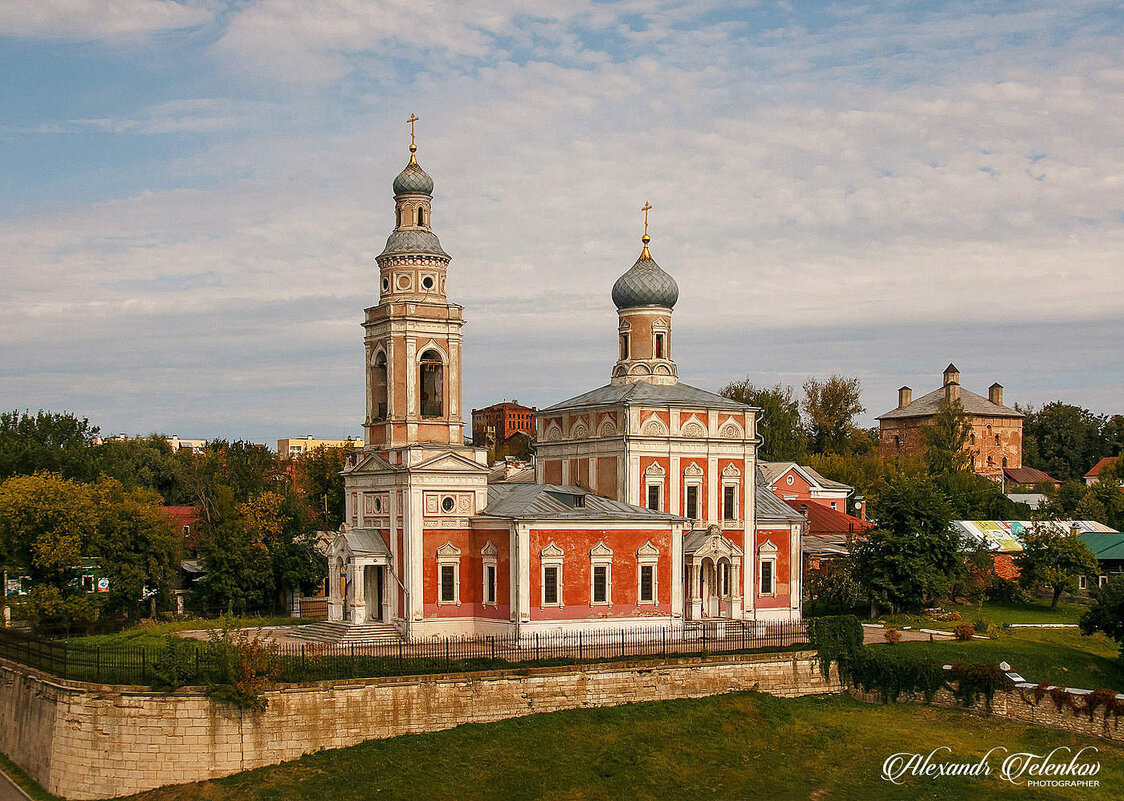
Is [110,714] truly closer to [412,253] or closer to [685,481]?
[412,253]

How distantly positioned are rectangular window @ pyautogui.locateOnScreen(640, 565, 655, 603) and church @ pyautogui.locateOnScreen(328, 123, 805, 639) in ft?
0.15

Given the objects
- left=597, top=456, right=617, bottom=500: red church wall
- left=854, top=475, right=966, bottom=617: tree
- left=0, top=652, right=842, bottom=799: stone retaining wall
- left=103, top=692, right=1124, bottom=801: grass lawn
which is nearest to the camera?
left=103, top=692, right=1124, bottom=801: grass lawn

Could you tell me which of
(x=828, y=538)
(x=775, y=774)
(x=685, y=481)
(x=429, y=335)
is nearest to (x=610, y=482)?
(x=685, y=481)

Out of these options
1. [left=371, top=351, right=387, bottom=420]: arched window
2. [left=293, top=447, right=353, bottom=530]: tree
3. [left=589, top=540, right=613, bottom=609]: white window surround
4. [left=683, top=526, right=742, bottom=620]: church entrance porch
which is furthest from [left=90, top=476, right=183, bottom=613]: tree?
[left=683, top=526, right=742, bottom=620]: church entrance porch

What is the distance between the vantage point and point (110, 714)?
29109 millimetres

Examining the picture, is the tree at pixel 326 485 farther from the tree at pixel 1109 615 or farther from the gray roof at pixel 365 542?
the tree at pixel 1109 615

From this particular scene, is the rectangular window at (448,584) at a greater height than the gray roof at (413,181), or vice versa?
the gray roof at (413,181)

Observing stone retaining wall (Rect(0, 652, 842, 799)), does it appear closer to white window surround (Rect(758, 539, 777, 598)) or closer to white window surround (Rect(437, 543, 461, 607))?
white window surround (Rect(437, 543, 461, 607))

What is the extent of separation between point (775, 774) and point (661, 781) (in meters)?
2.93

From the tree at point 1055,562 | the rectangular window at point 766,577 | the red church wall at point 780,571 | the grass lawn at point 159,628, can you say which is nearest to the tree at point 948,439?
the tree at point 1055,562

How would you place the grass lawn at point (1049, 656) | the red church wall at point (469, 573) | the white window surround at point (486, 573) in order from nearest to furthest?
the grass lawn at point (1049, 656), the red church wall at point (469, 573), the white window surround at point (486, 573)

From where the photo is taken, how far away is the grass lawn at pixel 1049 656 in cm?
3650

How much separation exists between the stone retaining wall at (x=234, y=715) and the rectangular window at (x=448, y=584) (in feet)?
21.3

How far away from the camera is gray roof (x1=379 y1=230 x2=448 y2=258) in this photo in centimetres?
4034
